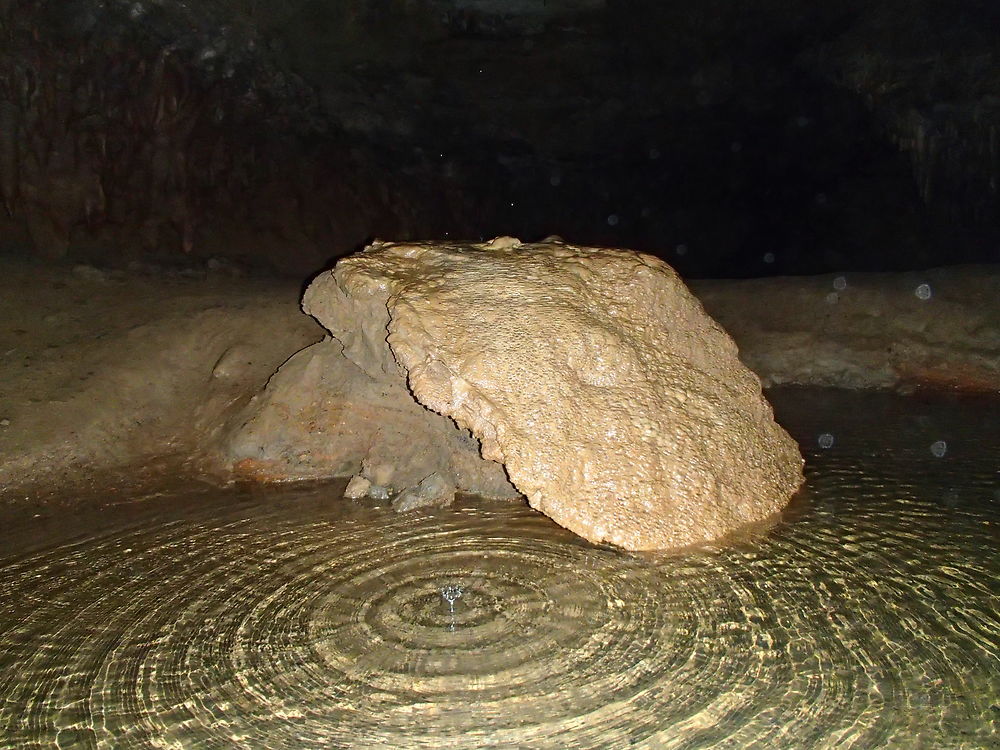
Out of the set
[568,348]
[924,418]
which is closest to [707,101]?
[924,418]

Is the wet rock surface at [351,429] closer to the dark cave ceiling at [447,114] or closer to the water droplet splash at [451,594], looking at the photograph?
the water droplet splash at [451,594]

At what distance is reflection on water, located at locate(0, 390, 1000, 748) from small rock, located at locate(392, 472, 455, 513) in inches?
4.3

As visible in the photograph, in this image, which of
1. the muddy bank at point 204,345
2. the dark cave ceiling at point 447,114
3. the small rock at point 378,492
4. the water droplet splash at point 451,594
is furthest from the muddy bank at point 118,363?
the water droplet splash at point 451,594

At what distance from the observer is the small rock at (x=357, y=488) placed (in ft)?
14.7

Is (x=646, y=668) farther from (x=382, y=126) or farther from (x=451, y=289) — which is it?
(x=382, y=126)

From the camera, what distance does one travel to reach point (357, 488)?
14.8 ft

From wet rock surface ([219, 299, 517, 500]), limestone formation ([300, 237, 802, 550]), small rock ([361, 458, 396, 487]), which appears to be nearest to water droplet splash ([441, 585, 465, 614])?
limestone formation ([300, 237, 802, 550])

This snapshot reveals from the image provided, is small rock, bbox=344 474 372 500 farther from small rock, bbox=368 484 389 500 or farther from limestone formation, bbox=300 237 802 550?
limestone formation, bbox=300 237 802 550

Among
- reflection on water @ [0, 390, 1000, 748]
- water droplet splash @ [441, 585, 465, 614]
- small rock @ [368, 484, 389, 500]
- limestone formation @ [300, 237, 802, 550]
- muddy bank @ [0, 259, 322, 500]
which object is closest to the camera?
reflection on water @ [0, 390, 1000, 748]

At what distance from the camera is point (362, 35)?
821 centimetres

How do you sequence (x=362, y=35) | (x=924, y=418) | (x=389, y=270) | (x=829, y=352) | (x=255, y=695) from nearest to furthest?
(x=255, y=695), (x=389, y=270), (x=924, y=418), (x=829, y=352), (x=362, y=35)

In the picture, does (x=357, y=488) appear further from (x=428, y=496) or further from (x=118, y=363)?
(x=118, y=363)

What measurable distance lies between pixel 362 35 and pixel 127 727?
7293 mm

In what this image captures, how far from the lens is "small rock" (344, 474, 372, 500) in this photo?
14.7 feet
